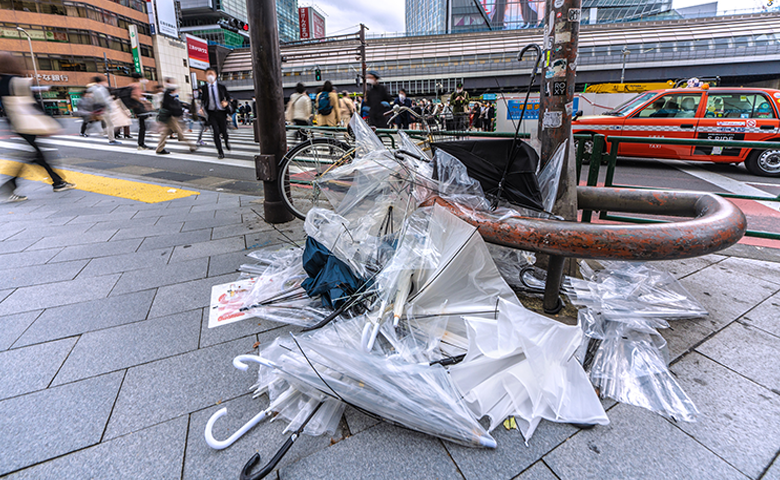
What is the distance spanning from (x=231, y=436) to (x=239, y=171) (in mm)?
7330

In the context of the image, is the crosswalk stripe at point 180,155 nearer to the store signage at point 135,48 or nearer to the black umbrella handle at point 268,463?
the black umbrella handle at point 268,463

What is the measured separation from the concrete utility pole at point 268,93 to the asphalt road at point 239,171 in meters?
2.02

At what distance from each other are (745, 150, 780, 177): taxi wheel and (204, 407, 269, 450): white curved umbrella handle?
36.6 ft

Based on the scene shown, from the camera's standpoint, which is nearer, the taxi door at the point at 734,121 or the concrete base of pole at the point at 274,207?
the concrete base of pole at the point at 274,207

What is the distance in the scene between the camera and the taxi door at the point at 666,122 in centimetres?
888

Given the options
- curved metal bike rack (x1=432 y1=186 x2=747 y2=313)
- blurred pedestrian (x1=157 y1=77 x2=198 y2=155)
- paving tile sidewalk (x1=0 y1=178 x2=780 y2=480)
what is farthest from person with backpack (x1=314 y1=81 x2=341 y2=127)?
curved metal bike rack (x1=432 y1=186 x2=747 y2=313)

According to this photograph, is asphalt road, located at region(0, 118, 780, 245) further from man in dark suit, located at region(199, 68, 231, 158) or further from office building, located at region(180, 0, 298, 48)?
office building, located at region(180, 0, 298, 48)

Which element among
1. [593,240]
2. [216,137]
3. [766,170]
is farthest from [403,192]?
[766,170]

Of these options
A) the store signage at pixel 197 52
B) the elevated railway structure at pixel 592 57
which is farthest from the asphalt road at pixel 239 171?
the store signage at pixel 197 52

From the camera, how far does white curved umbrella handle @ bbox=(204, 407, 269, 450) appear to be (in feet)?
4.88

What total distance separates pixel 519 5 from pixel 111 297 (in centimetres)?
10360

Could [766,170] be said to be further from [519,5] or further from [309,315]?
[519,5]

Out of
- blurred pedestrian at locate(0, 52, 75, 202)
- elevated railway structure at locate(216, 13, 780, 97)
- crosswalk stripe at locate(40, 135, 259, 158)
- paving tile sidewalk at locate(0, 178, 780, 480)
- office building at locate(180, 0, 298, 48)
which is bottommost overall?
paving tile sidewalk at locate(0, 178, 780, 480)

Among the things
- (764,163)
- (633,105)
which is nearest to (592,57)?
(633,105)
